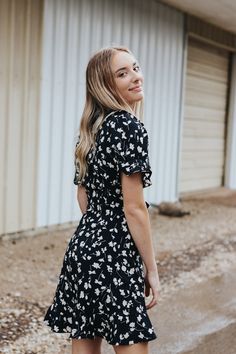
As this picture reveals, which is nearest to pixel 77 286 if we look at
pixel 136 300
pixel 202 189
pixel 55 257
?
pixel 136 300

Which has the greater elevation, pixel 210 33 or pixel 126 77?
pixel 210 33

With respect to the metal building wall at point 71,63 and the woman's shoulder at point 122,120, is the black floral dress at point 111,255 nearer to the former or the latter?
the woman's shoulder at point 122,120

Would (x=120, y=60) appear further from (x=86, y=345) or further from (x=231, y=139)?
→ (x=231, y=139)

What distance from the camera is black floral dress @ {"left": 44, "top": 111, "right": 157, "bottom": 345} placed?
2326 millimetres

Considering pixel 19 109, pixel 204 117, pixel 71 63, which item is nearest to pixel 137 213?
pixel 19 109

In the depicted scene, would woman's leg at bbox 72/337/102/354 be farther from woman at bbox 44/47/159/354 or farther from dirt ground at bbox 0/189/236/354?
dirt ground at bbox 0/189/236/354

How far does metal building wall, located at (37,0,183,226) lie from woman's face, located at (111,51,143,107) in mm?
4526

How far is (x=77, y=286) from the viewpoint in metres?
2.42

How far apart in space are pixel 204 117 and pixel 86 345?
31.4 ft

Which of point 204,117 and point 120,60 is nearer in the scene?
point 120,60

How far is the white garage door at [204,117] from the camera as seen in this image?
36.1 feet

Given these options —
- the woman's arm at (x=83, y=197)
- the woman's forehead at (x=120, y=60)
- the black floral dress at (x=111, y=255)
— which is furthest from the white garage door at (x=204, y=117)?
the black floral dress at (x=111, y=255)

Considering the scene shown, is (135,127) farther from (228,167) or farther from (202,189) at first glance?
(228,167)

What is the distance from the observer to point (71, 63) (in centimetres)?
727
